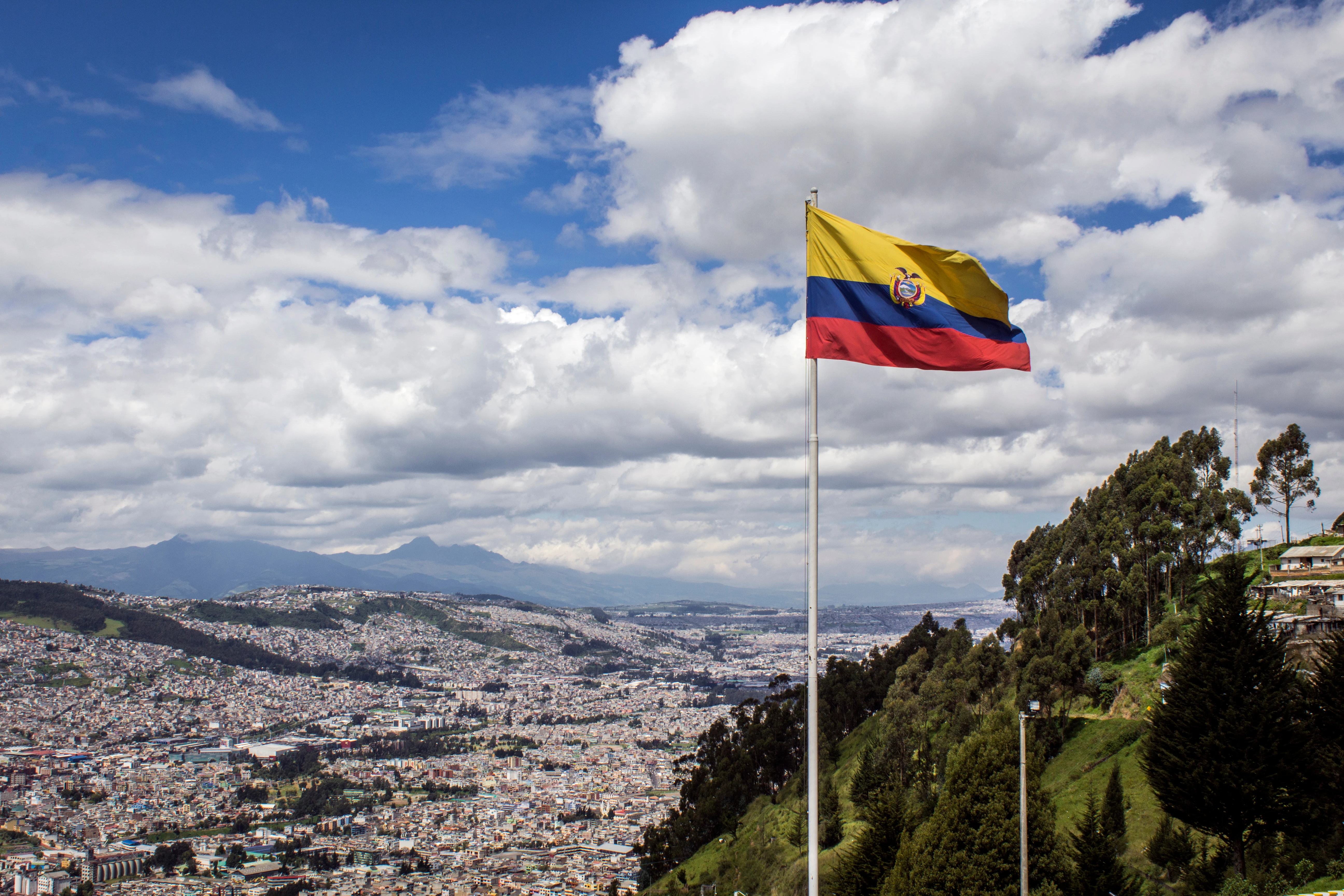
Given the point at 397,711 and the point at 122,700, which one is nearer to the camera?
the point at 122,700

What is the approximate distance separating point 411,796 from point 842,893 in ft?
323

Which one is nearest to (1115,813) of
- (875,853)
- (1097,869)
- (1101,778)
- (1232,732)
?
(1097,869)

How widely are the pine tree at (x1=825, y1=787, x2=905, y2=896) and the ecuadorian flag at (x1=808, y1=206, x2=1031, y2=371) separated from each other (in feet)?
69.6

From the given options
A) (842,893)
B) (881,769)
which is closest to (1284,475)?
(881,769)

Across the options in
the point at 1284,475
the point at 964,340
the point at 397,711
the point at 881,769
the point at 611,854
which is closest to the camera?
the point at 964,340

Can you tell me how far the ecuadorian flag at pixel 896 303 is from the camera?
1150 centimetres

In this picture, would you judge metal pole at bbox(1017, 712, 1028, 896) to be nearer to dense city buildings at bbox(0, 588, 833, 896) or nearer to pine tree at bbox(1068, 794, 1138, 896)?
pine tree at bbox(1068, 794, 1138, 896)

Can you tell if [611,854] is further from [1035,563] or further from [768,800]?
[1035,563]

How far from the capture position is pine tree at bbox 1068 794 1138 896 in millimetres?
23562

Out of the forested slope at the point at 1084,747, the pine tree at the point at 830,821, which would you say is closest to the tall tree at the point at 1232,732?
the forested slope at the point at 1084,747

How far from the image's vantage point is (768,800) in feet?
202

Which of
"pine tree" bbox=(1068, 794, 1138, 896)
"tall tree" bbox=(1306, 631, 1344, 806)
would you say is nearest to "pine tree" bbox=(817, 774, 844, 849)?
"pine tree" bbox=(1068, 794, 1138, 896)

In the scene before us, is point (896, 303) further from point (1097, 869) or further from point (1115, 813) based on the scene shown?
point (1115, 813)

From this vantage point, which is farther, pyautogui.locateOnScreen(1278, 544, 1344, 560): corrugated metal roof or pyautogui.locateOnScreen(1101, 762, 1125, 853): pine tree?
pyautogui.locateOnScreen(1278, 544, 1344, 560): corrugated metal roof
